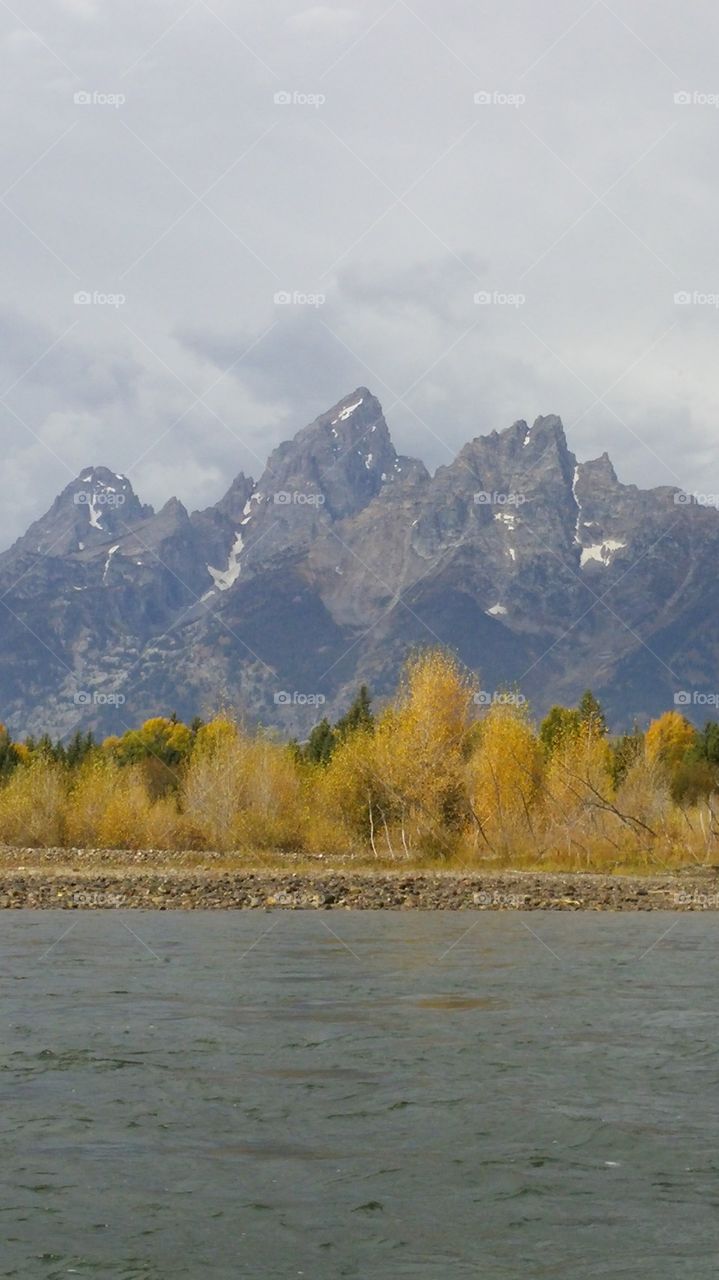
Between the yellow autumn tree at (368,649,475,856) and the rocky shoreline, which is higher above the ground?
the yellow autumn tree at (368,649,475,856)

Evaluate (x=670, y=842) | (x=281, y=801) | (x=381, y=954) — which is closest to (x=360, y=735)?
(x=281, y=801)

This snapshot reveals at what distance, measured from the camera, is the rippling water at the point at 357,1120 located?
966 centimetres

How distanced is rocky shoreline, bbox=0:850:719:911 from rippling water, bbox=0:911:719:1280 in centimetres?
1725

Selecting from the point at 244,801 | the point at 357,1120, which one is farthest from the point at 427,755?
the point at 357,1120

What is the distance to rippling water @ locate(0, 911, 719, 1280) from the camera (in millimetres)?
9656

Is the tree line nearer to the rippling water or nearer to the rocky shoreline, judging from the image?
the rocky shoreline

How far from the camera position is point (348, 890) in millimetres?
48219

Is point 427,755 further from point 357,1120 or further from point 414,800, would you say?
point 357,1120

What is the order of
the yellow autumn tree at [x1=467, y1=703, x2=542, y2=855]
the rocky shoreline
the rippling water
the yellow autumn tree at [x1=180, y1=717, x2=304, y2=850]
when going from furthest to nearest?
the yellow autumn tree at [x1=180, y1=717, x2=304, y2=850] < the yellow autumn tree at [x1=467, y1=703, x2=542, y2=855] < the rocky shoreline < the rippling water

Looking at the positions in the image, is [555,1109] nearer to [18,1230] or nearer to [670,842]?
[18,1230]

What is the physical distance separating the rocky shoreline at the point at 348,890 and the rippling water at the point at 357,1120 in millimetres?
17248

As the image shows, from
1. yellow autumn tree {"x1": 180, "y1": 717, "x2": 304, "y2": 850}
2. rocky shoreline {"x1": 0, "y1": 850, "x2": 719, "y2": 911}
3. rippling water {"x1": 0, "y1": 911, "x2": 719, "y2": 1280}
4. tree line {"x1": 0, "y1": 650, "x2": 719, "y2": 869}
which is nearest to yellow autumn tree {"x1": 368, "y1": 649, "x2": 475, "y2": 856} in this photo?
tree line {"x1": 0, "y1": 650, "x2": 719, "y2": 869}

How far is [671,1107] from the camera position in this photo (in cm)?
1421

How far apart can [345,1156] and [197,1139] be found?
1.48 metres
